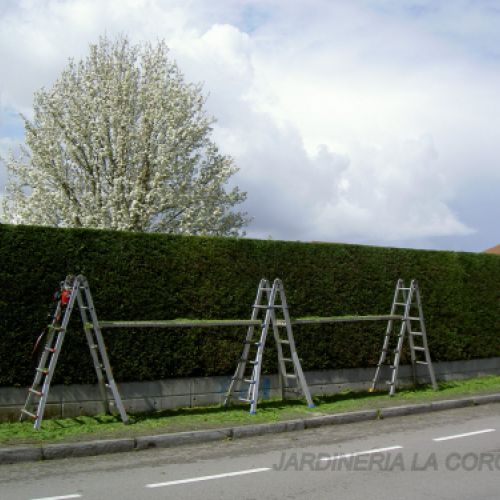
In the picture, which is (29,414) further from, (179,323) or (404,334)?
(404,334)

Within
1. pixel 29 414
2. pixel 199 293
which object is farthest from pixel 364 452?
pixel 29 414

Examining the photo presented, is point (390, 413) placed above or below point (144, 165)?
below

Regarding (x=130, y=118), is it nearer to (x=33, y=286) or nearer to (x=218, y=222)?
(x=218, y=222)

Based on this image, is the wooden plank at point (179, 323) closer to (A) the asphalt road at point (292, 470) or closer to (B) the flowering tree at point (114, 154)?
(A) the asphalt road at point (292, 470)

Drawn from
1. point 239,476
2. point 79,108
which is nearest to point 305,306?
point 239,476

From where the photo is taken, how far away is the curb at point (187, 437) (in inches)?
305

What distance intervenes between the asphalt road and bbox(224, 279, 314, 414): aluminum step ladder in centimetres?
137

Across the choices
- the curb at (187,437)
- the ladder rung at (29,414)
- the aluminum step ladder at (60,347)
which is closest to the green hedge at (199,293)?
the aluminum step ladder at (60,347)

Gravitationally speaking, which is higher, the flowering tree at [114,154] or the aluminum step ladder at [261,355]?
the flowering tree at [114,154]

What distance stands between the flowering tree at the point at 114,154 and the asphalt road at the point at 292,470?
56.4 feet

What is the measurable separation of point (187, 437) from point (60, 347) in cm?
220

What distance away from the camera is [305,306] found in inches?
493

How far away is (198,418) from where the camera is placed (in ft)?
32.8

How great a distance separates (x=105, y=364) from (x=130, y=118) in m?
18.3
